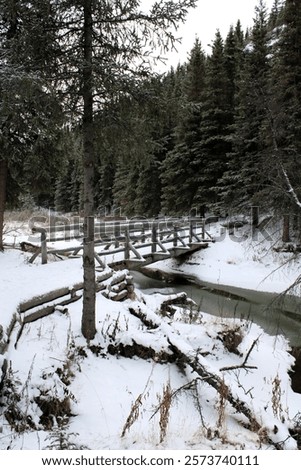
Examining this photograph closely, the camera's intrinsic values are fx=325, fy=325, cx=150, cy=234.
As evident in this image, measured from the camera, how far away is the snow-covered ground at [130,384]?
13.2 feet

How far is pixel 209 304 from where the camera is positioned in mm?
12297

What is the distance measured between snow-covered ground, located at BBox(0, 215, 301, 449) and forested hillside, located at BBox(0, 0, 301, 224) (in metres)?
3.24

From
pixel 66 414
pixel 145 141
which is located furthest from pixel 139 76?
pixel 66 414

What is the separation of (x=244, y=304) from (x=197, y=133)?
13.9 m

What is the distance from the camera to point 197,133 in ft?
73.5

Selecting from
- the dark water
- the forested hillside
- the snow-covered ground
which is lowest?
the dark water

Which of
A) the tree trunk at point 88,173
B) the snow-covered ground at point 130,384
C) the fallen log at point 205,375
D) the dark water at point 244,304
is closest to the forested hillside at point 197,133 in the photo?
the tree trunk at point 88,173

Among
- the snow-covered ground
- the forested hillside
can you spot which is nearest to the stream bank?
the snow-covered ground

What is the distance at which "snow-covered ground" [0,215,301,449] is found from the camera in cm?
402

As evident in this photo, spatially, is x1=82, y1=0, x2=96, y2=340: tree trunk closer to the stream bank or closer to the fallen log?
the fallen log

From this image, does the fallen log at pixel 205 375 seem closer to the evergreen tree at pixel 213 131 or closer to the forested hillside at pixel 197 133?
the forested hillside at pixel 197 133

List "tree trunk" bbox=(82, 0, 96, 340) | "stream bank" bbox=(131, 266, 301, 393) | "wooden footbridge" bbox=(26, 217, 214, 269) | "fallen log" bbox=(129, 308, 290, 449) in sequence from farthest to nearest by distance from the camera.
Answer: "wooden footbridge" bbox=(26, 217, 214, 269)
"stream bank" bbox=(131, 266, 301, 393)
"tree trunk" bbox=(82, 0, 96, 340)
"fallen log" bbox=(129, 308, 290, 449)

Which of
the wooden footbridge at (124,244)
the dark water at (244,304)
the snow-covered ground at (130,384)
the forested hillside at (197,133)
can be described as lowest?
the dark water at (244,304)

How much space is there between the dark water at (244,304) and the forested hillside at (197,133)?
3.69 m
